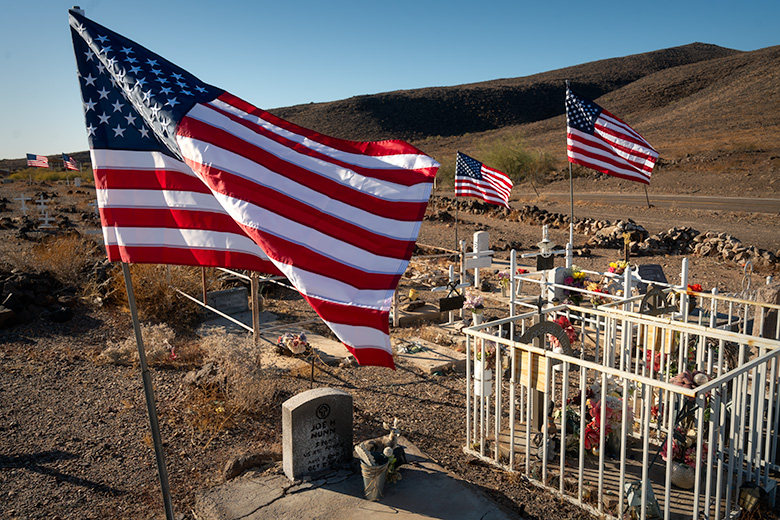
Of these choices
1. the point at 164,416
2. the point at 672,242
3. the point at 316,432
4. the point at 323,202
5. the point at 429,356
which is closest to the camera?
the point at 323,202

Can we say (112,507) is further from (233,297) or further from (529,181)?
(529,181)

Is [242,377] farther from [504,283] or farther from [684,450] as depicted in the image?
[504,283]

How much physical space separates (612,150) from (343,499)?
31.2 ft

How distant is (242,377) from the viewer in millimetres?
7391

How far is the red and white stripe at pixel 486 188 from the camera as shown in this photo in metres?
15.0

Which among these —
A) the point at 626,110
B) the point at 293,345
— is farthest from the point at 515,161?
the point at 626,110

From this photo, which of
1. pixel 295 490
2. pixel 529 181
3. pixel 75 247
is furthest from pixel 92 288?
pixel 529 181

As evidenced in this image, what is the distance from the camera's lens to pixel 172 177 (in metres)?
4.24

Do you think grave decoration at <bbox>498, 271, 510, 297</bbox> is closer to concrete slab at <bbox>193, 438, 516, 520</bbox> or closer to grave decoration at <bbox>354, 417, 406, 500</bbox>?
concrete slab at <bbox>193, 438, 516, 520</bbox>

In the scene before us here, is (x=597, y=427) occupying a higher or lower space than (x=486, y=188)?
lower

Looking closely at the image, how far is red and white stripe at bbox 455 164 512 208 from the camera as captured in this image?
1502cm

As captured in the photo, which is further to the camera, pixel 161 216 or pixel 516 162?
pixel 516 162

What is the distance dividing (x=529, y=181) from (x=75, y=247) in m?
40.3

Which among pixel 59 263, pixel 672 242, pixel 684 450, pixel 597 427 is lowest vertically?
pixel 684 450
